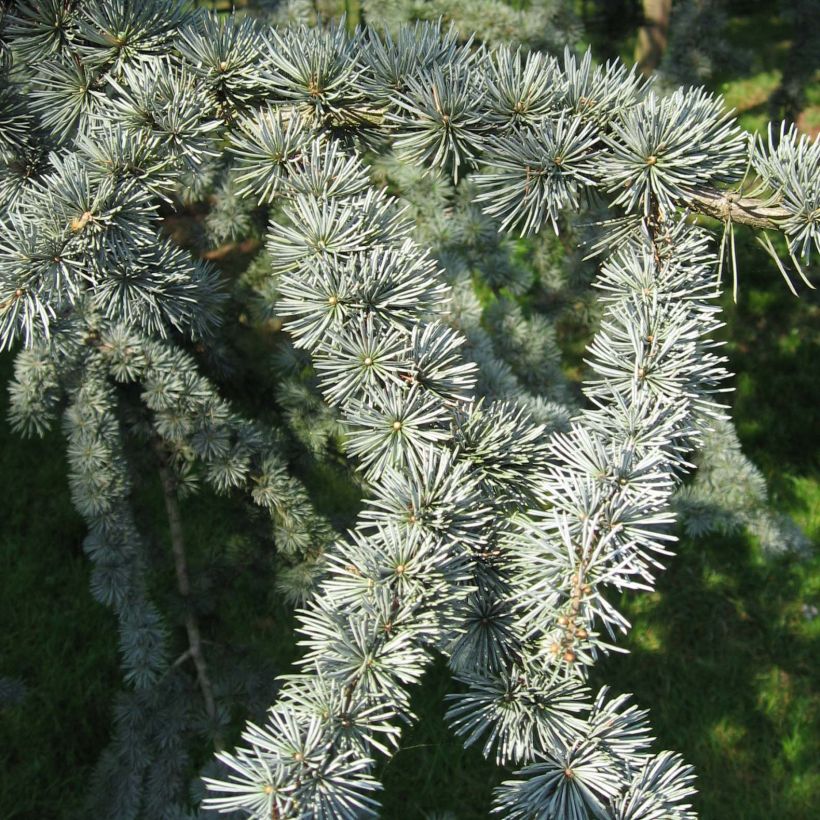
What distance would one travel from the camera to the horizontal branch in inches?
36.1

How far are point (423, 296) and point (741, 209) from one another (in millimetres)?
360

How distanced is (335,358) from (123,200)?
0.97ft

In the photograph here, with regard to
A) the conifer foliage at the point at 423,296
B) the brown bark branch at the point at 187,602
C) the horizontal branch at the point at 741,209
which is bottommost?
the brown bark branch at the point at 187,602

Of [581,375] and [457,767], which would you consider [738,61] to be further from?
[457,767]

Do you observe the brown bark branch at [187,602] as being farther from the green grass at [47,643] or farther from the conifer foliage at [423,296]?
the conifer foliage at [423,296]

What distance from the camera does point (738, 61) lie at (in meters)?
2.89

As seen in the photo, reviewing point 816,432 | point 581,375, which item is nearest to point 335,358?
point 581,375

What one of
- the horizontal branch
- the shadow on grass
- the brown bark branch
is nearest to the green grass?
the brown bark branch

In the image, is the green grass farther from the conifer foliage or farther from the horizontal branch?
the horizontal branch

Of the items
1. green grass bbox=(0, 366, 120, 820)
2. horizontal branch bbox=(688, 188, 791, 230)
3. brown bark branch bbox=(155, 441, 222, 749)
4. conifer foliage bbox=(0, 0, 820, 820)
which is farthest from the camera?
green grass bbox=(0, 366, 120, 820)

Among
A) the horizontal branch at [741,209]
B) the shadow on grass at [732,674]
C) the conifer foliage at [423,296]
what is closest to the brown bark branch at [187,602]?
the conifer foliage at [423,296]

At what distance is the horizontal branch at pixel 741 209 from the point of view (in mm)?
918

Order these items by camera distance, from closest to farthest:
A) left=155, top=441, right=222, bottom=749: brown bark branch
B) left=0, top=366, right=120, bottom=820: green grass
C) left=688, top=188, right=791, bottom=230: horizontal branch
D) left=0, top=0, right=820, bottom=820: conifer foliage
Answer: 1. left=0, top=0, right=820, bottom=820: conifer foliage
2. left=688, top=188, right=791, bottom=230: horizontal branch
3. left=155, top=441, right=222, bottom=749: brown bark branch
4. left=0, top=366, right=120, bottom=820: green grass

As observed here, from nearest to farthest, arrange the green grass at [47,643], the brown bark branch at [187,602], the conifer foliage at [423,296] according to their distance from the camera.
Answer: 1. the conifer foliage at [423,296]
2. the brown bark branch at [187,602]
3. the green grass at [47,643]
